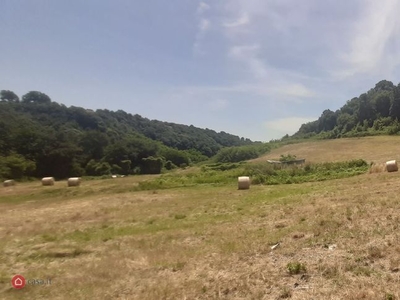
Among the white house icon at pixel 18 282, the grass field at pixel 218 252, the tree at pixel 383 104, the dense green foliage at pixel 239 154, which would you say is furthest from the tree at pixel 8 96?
the white house icon at pixel 18 282

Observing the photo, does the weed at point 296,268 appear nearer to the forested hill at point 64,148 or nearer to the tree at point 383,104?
the forested hill at point 64,148

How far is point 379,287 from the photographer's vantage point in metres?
6.34

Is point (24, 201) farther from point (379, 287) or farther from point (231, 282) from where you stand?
point (379, 287)

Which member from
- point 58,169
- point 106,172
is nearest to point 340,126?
point 106,172

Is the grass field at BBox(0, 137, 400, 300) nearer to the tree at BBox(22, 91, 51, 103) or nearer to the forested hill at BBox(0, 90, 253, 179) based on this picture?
the forested hill at BBox(0, 90, 253, 179)

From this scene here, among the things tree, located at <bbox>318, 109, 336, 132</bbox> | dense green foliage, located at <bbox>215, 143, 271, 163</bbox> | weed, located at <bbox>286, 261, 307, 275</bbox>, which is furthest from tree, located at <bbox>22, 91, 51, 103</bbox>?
weed, located at <bbox>286, 261, 307, 275</bbox>

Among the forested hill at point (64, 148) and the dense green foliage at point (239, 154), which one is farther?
the dense green foliage at point (239, 154)

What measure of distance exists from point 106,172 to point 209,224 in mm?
66187

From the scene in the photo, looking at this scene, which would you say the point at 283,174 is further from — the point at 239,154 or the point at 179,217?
the point at 239,154

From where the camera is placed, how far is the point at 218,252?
33.1ft

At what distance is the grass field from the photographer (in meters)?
7.25

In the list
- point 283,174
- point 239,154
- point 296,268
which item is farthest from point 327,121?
point 296,268

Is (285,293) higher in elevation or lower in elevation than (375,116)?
lower

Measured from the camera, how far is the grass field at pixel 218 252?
7.25 meters
